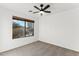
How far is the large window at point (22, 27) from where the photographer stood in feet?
15.0

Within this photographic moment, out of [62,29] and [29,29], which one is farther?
[29,29]

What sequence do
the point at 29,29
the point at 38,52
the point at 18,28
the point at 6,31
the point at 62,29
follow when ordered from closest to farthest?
the point at 38,52 < the point at 6,31 < the point at 62,29 < the point at 18,28 < the point at 29,29

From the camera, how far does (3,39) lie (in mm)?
3811

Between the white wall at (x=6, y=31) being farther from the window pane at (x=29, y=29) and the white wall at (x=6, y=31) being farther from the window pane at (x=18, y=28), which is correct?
the window pane at (x=29, y=29)

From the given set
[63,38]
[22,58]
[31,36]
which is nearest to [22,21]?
[31,36]

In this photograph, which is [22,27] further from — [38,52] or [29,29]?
[38,52]

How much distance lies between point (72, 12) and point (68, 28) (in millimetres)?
943

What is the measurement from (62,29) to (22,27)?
2722 millimetres

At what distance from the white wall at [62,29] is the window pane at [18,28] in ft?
6.24

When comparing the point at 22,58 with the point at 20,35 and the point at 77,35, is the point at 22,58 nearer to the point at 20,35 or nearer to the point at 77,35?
the point at 77,35

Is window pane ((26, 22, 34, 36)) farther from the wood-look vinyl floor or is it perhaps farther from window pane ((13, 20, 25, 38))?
the wood-look vinyl floor

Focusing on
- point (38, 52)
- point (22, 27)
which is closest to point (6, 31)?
point (22, 27)

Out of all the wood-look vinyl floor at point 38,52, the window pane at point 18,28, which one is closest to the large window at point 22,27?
the window pane at point 18,28

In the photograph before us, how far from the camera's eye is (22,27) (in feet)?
16.9
